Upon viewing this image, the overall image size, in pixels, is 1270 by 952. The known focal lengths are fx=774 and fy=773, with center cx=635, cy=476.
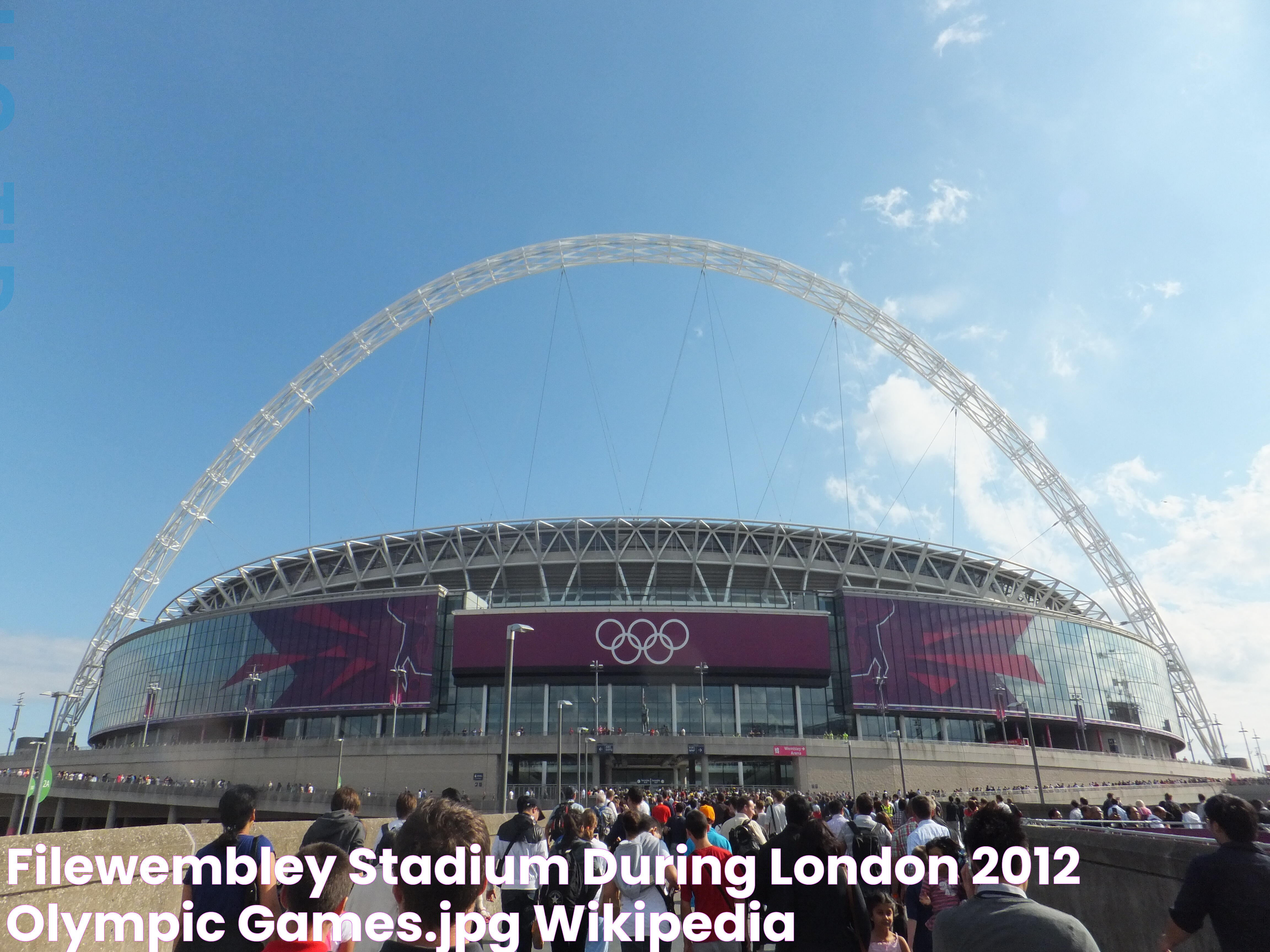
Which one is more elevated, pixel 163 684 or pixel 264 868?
pixel 163 684

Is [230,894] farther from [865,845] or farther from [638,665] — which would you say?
[638,665]

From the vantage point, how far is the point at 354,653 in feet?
248

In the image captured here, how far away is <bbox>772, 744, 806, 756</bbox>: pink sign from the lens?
65.2m

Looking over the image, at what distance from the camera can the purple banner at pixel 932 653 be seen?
74.2m

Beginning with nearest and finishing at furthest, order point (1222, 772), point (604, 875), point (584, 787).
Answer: point (604, 875) < point (584, 787) < point (1222, 772)

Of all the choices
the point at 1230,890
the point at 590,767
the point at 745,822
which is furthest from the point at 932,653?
the point at 1230,890

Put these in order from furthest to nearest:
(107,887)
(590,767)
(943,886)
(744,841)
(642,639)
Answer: (642,639), (590,767), (744,841), (943,886), (107,887)

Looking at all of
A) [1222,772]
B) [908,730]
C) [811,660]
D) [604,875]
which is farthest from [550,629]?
[1222,772]

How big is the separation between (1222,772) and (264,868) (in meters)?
106

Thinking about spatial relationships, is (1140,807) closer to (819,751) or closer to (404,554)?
(819,751)

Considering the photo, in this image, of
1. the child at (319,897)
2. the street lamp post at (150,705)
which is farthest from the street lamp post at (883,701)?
the street lamp post at (150,705)

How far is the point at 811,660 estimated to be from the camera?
241 feet

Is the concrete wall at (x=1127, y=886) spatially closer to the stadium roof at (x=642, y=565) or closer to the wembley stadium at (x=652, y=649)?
the wembley stadium at (x=652, y=649)

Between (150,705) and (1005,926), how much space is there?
9859 cm
